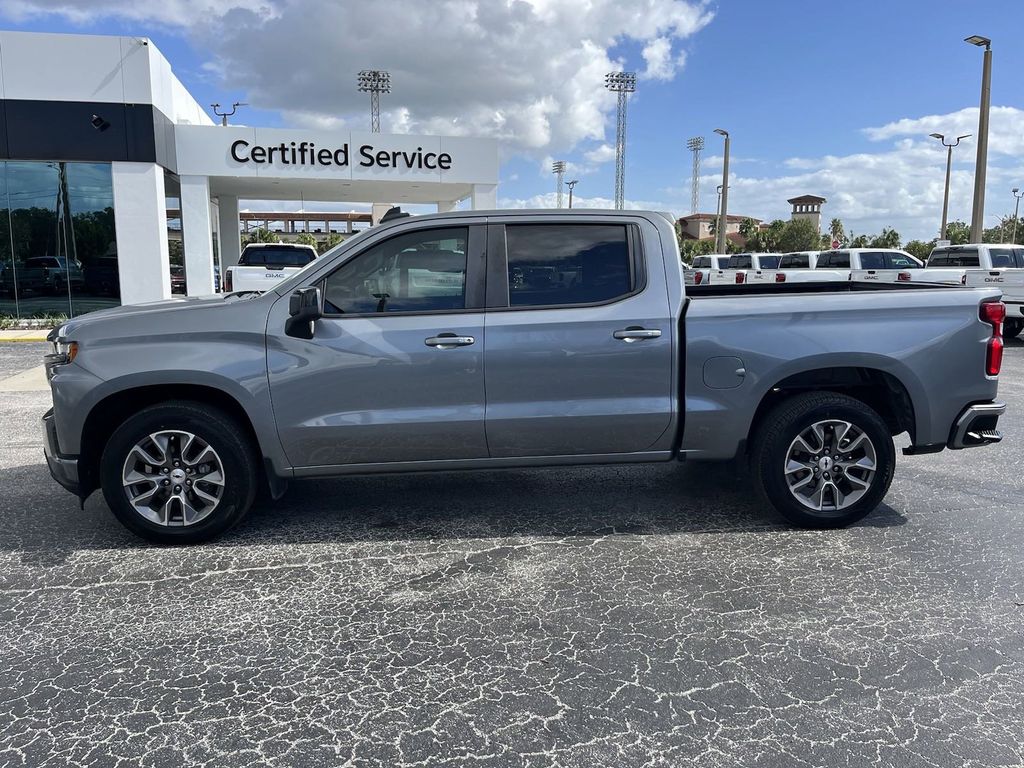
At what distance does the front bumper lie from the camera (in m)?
4.40

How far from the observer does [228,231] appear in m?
29.6

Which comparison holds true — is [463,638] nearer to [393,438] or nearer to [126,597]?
[393,438]

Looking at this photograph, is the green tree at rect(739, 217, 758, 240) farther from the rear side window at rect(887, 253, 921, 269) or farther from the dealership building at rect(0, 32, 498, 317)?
the dealership building at rect(0, 32, 498, 317)

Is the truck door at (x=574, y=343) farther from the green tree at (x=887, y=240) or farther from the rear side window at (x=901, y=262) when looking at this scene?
the green tree at (x=887, y=240)

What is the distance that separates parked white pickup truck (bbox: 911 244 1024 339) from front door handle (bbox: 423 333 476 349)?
44.0ft

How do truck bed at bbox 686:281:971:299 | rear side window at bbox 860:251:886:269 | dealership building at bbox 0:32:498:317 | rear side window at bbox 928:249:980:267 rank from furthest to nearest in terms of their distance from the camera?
rear side window at bbox 860:251:886:269 < rear side window at bbox 928:249:980:267 < dealership building at bbox 0:32:498:317 < truck bed at bbox 686:281:971:299

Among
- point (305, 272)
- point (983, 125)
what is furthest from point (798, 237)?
point (305, 272)

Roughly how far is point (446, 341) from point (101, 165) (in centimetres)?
1632

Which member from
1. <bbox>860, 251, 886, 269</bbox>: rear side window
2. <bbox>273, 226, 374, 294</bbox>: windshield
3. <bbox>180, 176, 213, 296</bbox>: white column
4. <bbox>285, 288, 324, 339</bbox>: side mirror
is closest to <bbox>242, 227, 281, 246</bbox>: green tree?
<bbox>180, 176, 213, 296</bbox>: white column

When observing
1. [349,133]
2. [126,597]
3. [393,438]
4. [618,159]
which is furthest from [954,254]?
[618,159]

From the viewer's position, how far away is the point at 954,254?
63.3 feet

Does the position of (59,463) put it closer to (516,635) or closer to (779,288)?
(516,635)

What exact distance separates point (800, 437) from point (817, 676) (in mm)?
1824

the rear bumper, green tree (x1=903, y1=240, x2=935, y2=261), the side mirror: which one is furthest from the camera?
green tree (x1=903, y1=240, x2=935, y2=261)
